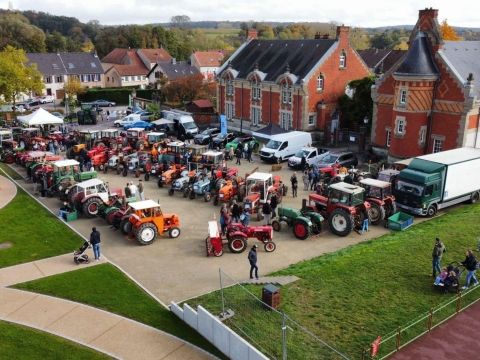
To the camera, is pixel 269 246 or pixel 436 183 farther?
pixel 436 183

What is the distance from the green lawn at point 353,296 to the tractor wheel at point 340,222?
508mm

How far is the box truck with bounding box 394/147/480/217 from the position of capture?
22.8m

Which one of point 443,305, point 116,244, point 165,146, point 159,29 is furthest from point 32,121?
point 159,29

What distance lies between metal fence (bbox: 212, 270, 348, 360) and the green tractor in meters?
6.32

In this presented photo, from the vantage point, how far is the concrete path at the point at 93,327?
12531 millimetres

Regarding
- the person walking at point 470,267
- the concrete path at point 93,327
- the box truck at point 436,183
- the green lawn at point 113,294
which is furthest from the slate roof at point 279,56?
the concrete path at point 93,327

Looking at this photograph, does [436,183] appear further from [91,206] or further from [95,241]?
[91,206]

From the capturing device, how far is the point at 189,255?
18.8 metres

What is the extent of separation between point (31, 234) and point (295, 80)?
87.3 ft

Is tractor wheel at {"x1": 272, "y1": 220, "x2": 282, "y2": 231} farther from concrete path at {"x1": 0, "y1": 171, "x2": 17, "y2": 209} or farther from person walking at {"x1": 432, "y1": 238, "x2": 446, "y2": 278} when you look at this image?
concrete path at {"x1": 0, "y1": 171, "x2": 17, "y2": 209}

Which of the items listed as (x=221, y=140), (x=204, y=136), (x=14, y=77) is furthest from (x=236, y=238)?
(x=14, y=77)

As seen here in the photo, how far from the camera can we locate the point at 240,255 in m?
18.8

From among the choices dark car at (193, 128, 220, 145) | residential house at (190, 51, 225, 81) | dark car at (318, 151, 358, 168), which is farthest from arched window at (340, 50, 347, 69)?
residential house at (190, 51, 225, 81)

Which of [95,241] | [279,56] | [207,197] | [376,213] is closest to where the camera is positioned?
[95,241]
